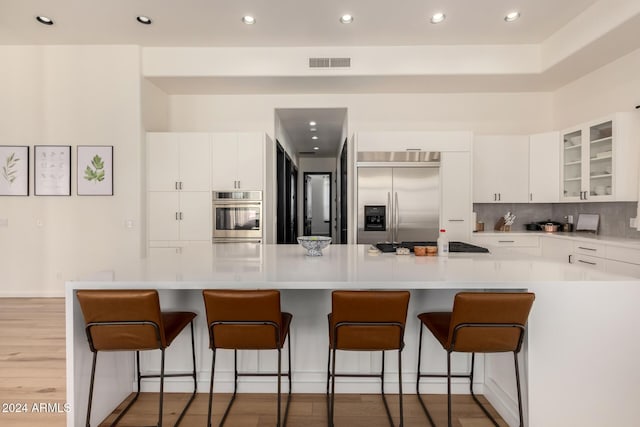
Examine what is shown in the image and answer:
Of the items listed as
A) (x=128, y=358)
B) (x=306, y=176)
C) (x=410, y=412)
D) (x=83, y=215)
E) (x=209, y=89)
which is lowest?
(x=410, y=412)

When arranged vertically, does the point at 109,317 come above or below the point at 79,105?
below

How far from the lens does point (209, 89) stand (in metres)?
4.63

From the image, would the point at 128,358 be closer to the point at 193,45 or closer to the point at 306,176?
the point at 193,45

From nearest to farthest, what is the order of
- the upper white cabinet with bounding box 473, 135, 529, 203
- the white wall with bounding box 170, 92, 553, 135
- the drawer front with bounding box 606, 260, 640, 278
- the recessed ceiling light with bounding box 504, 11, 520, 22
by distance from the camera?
the drawer front with bounding box 606, 260, 640, 278
the recessed ceiling light with bounding box 504, 11, 520, 22
the upper white cabinet with bounding box 473, 135, 529, 203
the white wall with bounding box 170, 92, 553, 135

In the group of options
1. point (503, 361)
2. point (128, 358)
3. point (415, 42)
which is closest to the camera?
point (503, 361)

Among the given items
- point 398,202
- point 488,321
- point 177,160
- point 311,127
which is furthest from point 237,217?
point 488,321

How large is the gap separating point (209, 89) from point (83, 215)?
2.30m

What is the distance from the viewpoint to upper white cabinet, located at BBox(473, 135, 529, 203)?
14.7ft

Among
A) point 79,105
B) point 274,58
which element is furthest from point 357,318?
point 79,105

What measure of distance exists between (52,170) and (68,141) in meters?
0.41

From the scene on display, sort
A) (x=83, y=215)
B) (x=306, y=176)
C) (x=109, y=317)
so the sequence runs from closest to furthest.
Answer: (x=109, y=317)
(x=83, y=215)
(x=306, y=176)

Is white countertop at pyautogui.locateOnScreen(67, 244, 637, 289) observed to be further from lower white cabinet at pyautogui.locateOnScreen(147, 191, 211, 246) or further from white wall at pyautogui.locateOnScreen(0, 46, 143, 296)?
white wall at pyautogui.locateOnScreen(0, 46, 143, 296)

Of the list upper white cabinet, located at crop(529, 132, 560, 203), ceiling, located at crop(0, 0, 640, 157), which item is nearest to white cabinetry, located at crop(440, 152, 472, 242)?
upper white cabinet, located at crop(529, 132, 560, 203)

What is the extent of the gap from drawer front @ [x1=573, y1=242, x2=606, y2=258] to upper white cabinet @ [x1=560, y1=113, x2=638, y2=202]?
0.53 meters
